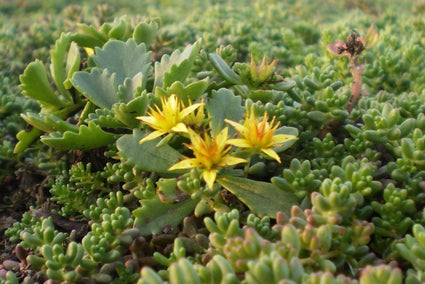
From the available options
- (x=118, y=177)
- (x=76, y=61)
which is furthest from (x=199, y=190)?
(x=76, y=61)

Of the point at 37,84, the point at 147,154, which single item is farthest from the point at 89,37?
the point at 147,154

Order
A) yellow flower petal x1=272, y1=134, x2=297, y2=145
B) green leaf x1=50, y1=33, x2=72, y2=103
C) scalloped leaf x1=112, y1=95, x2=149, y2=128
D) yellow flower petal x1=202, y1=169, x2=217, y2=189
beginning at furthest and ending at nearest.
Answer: green leaf x1=50, y1=33, x2=72, y2=103
scalloped leaf x1=112, y1=95, x2=149, y2=128
yellow flower petal x1=272, y1=134, x2=297, y2=145
yellow flower petal x1=202, y1=169, x2=217, y2=189

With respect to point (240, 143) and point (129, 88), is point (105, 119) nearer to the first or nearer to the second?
point (129, 88)

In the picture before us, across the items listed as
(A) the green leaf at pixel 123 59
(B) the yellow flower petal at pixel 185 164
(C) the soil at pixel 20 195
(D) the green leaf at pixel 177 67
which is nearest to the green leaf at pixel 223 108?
(D) the green leaf at pixel 177 67

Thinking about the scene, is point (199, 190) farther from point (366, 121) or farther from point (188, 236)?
point (366, 121)

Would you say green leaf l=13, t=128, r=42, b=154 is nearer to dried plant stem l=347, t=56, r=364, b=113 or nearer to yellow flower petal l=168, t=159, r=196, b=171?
yellow flower petal l=168, t=159, r=196, b=171

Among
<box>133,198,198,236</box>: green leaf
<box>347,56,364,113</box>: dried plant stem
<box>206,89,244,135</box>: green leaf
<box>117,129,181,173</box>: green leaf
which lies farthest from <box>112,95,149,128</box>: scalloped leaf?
<box>347,56,364,113</box>: dried plant stem

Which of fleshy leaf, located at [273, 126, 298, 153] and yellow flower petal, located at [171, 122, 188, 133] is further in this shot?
fleshy leaf, located at [273, 126, 298, 153]
